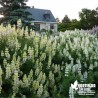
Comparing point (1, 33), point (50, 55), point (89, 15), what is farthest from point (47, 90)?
point (89, 15)

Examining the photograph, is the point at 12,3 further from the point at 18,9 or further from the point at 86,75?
the point at 86,75

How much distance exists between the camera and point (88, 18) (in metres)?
67.9

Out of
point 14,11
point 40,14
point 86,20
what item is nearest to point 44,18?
point 40,14

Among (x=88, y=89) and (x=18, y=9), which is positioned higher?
(x=18, y=9)

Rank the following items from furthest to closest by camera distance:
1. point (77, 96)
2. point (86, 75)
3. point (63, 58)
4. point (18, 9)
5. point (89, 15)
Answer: point (89, 15) < point (18, 9) < point (63, 58) < point (86, 75) < point (77, 96)

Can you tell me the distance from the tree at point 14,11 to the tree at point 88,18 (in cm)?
3454

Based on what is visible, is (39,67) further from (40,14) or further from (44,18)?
(44,18)

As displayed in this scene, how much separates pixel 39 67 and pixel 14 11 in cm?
2234

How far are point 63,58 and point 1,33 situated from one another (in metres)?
1.52

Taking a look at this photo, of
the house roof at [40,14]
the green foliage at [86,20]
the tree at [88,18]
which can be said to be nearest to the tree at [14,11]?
the green foliage at [86,20]

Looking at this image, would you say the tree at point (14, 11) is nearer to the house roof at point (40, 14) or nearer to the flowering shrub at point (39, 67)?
the flowering shrub at point (39, 67)

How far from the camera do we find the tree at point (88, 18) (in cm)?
6591

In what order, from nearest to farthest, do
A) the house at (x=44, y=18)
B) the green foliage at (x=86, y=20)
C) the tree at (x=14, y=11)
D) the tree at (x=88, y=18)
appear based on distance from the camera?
the tree at (x=14, y=11), the green foliage at (x=86, y=20), the tree at (x=88, y=18), the house at (x=44, y=18)

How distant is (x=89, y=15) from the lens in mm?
68875
